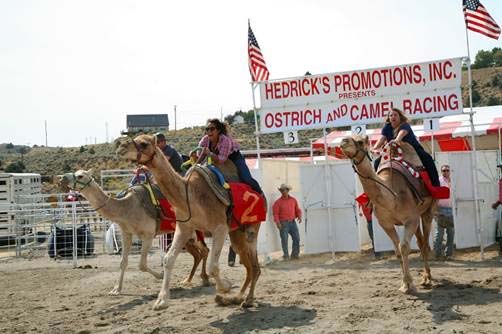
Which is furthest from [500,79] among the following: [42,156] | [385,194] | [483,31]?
Answer: [385,194]

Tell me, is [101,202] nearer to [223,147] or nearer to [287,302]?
[223,147]

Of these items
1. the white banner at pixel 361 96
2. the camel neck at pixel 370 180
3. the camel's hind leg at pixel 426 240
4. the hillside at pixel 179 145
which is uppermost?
the hillside at pixel 179 145

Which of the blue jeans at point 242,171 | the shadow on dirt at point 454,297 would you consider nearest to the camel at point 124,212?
the blue jeans at point 242,171

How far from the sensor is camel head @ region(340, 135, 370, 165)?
8.73 metres

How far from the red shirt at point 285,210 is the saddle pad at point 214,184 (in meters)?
6.94

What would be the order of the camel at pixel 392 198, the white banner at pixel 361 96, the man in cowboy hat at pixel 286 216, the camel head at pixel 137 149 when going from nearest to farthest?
the camel head at pixel 137 149, the camel at pixel 392 198, the white banner at pixel 361 96, the man in cowboy hat at pixel 286 216

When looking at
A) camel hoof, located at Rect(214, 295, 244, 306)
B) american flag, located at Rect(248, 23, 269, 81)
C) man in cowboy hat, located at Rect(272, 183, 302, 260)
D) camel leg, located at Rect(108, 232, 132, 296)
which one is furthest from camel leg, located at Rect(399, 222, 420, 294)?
american flag, located at Rect(248, 23, 269, 81)

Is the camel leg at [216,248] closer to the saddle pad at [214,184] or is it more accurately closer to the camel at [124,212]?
the saddle pad at [214,184]

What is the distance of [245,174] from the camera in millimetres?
9328

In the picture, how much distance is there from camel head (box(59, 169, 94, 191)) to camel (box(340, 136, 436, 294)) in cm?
501

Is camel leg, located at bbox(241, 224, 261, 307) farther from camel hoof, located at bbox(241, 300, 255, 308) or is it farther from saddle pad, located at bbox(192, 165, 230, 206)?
saddle pad, located at bbox(192, 165, 230, 206)

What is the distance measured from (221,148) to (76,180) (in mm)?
3400

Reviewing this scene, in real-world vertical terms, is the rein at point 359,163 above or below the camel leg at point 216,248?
above

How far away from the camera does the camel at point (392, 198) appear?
895 cm
